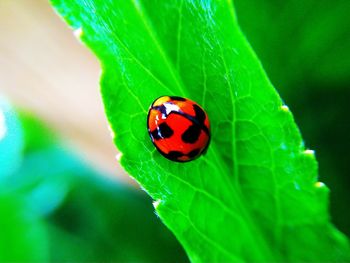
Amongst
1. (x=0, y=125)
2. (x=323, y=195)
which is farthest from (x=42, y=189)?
(x=323, y=195)

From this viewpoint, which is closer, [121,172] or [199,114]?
[199,114]

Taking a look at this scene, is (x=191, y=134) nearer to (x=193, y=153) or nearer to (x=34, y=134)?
(x=193, y=153)

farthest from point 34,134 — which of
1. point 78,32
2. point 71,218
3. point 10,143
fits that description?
point 78,32

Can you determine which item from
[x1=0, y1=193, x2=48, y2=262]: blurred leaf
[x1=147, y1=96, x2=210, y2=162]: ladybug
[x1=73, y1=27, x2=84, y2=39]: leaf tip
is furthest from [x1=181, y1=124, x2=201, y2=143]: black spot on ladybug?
[x1=0, y1=193, x2=48, y2=262]: blurred leaf

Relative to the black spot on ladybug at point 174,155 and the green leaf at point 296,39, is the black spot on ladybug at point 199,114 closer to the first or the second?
the black spot on ladybug at point 174,155

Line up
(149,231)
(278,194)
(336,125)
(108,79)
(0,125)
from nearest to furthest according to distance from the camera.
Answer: (108,79)
(278,194)
(336,125)
(149,231)
(0,125)

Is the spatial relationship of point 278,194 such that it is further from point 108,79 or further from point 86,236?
point 86,236

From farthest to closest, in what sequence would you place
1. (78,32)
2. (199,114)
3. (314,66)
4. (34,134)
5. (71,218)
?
(34,134) < (71,218) < (314,66) < (199,114) < (78,32)

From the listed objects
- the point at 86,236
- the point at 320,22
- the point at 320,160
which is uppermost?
the point at 320,22
